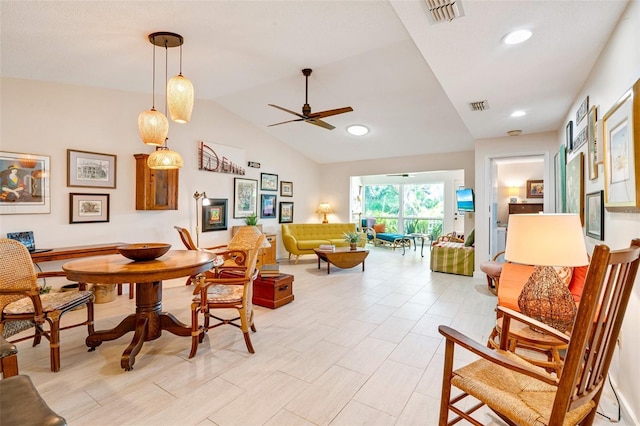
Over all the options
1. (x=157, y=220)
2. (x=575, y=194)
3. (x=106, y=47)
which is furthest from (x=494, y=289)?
(x=106, y=47)

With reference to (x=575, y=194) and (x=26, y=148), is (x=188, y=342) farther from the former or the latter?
(x=575, y=194)

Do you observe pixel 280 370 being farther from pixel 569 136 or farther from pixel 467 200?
pixel 467 200

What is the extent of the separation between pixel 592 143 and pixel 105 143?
223 inches

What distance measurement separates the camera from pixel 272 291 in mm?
3820

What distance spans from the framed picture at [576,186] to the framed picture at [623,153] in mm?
929

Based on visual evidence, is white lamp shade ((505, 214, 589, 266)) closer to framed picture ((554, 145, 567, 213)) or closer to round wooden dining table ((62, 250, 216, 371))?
round wooden dining table ((62, 250, 216, 371))

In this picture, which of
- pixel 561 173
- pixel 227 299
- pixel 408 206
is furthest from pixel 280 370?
pixel 408 206

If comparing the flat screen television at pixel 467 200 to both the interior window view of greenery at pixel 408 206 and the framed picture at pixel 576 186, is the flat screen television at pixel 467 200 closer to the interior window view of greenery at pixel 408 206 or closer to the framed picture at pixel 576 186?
the framed picture at pixel 576 186

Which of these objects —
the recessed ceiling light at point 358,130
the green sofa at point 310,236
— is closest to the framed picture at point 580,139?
the recessed ceiling light at point 358,130

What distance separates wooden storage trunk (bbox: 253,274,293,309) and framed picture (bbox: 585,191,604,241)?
10.3 feet

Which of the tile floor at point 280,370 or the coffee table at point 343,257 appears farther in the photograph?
the coffee table at point 343,257

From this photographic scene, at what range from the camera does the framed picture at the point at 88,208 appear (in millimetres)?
4109

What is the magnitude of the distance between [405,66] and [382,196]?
7.47m

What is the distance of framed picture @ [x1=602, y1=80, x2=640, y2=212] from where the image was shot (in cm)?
167
